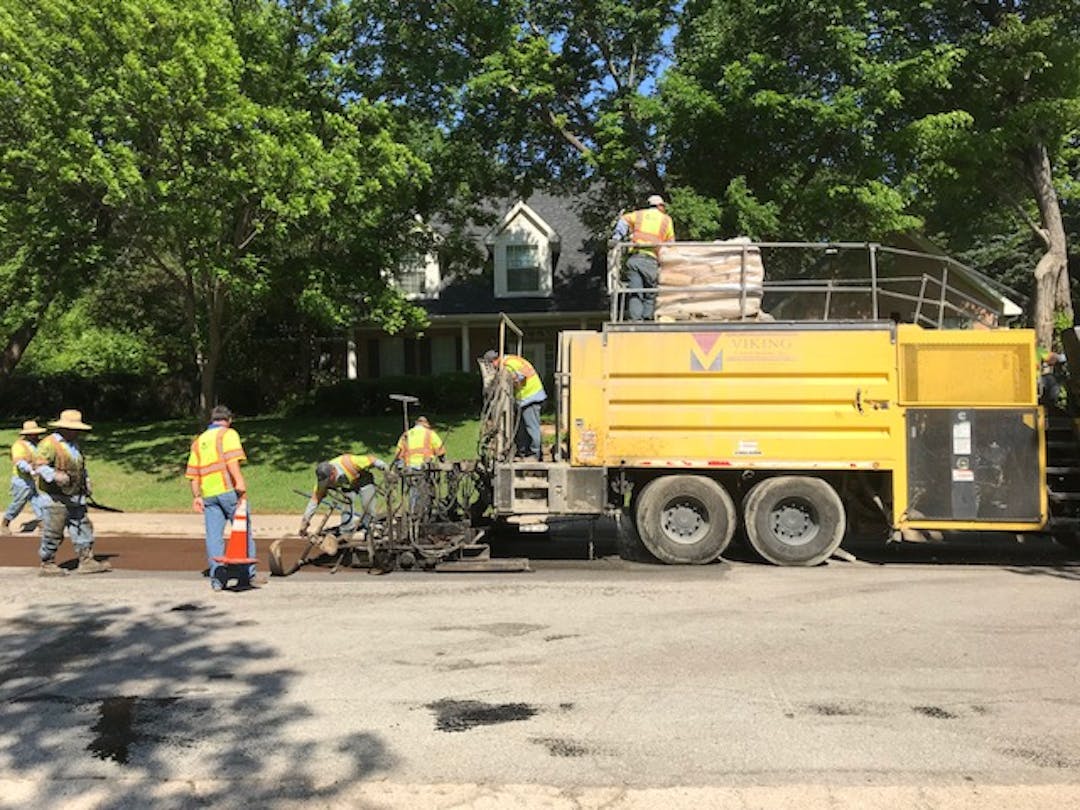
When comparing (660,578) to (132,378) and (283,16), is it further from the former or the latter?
(132,378)

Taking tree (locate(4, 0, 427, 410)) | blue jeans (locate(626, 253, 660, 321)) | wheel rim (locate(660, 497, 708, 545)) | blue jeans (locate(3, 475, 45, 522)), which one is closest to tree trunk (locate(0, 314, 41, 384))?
tree (locate(4, 0, 427, 410))

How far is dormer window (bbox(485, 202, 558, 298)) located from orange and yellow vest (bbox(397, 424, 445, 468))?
17352mm

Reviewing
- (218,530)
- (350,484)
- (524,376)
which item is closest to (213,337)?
(350,484)

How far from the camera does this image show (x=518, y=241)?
27.0 meters

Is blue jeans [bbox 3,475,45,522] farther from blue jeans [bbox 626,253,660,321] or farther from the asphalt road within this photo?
blue jeans [bbox 626,253,660,321]

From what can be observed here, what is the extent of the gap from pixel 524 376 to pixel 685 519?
233cm

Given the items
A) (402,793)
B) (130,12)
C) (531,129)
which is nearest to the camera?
(402,793)

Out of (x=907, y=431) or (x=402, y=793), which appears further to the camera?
(x=907, y=431)

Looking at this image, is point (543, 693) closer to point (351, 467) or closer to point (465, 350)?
point (351, 467)

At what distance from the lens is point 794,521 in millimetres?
9391

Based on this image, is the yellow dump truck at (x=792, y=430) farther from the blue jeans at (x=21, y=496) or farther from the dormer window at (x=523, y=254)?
the dormer window at (x=523, y=254)

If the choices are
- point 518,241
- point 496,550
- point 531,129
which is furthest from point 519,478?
point 518,241

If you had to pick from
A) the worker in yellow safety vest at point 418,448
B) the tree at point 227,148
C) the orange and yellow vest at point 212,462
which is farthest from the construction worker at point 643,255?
the tree at point 227,148

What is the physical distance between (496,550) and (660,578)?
2.45 m
